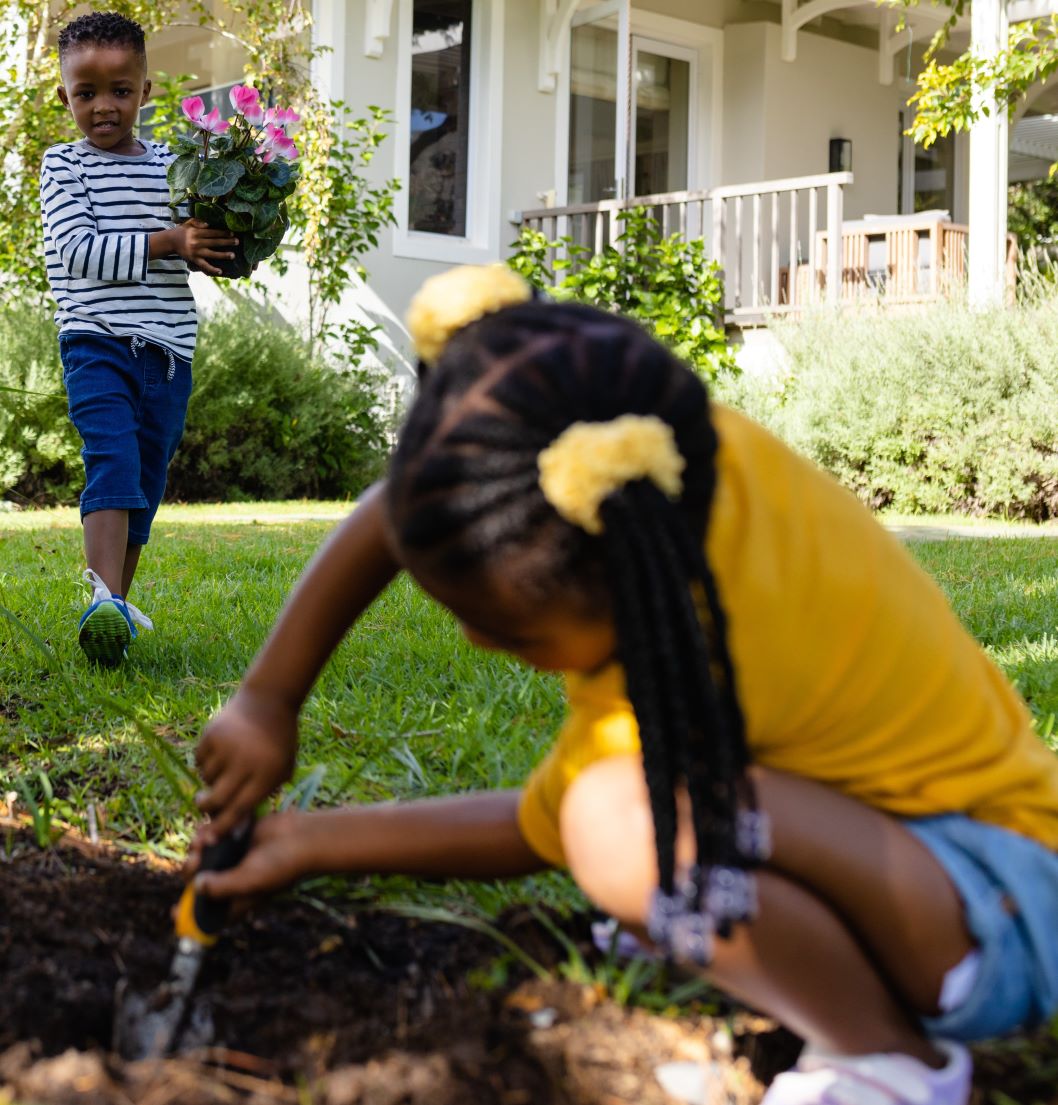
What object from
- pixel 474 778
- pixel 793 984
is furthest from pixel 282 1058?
pixel 474 778

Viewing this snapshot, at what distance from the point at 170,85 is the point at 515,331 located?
8.88 metres

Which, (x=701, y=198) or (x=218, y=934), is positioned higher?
(x=701, y=198)

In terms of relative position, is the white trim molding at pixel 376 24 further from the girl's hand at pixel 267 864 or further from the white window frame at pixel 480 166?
the girl's hand at pixel 267 864

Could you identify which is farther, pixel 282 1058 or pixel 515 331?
pixel 282 1058

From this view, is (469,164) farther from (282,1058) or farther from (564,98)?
(282,1058)

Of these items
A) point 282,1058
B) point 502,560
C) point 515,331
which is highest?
point 515,331

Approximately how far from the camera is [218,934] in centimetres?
155

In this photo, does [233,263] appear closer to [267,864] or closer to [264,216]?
[264,216]

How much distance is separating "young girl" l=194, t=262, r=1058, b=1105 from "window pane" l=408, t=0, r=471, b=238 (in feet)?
32.8

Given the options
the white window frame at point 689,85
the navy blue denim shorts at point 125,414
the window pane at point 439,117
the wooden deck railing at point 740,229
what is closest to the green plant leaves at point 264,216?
the navy blue denim shorts at point 125,414

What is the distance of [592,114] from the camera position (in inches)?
471

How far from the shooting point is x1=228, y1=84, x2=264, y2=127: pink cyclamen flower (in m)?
3.38

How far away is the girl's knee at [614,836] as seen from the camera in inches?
46.7

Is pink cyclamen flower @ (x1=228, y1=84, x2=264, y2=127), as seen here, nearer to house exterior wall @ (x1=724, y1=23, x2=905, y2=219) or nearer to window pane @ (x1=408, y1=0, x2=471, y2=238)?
window pane @ (x1=408, y1=0, x2=471, y2=238)
